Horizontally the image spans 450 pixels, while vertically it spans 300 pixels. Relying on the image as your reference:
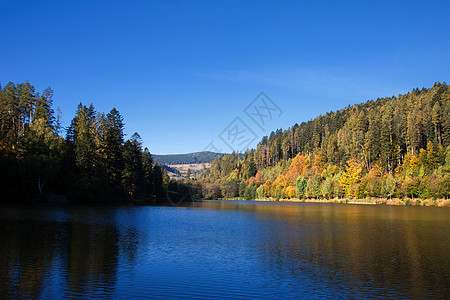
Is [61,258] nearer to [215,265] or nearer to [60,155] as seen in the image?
[215,265]

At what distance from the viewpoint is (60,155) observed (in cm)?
6988

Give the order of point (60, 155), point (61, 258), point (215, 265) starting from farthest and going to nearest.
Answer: point (60, 155) → point (61, 258) → point (215, 265)

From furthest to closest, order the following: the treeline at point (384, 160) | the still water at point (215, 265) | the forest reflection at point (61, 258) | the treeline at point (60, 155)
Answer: the treeline at point (384, 160)
the treeline at point (60, 155)
the still water at point (215, 265)
the forest reflection at point (61, 258)

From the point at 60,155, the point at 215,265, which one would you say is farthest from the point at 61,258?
the point at 60,155

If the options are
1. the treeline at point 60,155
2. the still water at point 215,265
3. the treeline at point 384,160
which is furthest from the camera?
the treeline at point 384,160

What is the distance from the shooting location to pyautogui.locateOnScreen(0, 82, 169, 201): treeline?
64625mm

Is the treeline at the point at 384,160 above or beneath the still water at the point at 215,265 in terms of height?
above

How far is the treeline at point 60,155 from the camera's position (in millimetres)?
64625

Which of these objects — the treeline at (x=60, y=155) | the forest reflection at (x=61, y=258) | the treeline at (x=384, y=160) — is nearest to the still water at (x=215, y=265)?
the forest reflection at (x=61, y=258)

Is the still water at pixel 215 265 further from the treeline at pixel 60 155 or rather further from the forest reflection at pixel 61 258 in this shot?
the treeline at pixel 60 155

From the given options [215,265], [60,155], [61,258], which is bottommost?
[215,265]

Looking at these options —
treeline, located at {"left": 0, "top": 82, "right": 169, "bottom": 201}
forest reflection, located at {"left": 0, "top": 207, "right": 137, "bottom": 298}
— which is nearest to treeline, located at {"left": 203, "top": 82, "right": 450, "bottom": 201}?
treeline, located at {"left": 0, "top": 82, "right": 169, "bottom": 201}

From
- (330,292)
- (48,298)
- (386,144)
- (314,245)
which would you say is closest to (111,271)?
(48,298)

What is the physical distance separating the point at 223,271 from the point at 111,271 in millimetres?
5771
